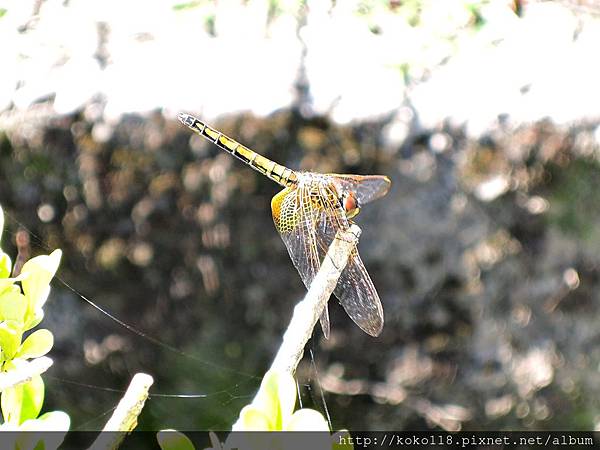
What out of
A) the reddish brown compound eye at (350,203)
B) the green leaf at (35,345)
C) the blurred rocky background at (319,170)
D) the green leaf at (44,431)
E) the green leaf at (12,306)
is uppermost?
the green leaf at (12,306)

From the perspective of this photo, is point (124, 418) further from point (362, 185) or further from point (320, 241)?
point (362, 185)

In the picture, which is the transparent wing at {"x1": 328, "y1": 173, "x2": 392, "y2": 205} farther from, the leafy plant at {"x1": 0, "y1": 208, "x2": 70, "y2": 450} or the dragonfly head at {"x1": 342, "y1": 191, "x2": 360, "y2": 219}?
the leafy plant at {"x1": 0, "y1": 208, "x2": 70, "y2": 450}

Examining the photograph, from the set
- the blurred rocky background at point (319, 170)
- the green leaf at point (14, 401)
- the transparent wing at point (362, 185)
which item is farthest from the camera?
the blurred rocky background at point (319, 170)

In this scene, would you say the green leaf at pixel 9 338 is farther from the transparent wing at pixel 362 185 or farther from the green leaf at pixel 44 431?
the transparent wing at pixel 362 185

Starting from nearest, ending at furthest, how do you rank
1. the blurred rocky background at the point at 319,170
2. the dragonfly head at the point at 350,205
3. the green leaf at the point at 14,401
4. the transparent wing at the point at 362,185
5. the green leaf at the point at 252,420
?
1. the green leaf at the point at 252,420
2. the green leaf at the point at 14,401
3. the dragonfly head at the point at 350,205
4. the transparent wing at the point at 362,185
5. the blurred rocky background at the point at 319,170

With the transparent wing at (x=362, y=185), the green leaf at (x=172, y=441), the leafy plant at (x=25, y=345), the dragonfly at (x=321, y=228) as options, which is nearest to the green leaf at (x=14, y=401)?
the leafy plant at (x=25, y=345)

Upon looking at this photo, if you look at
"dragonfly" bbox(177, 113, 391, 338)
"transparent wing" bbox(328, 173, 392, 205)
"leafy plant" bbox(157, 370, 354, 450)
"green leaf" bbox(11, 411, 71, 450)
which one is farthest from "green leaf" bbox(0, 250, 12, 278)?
"transparent wing" bbox(328, 173, 392, 205)

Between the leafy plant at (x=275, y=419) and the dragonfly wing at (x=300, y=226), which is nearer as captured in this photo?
the leafy plant at (x=275, y=419)

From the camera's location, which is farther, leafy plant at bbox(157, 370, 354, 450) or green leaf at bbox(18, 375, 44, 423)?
green leaf at bbox(18, 375, 44, 423)

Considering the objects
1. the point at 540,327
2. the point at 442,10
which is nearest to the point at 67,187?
the point at 442,10
